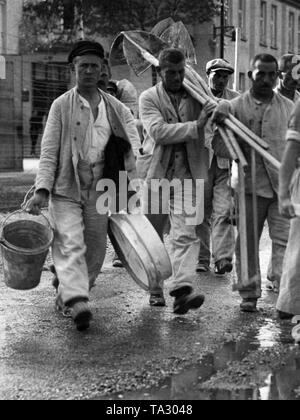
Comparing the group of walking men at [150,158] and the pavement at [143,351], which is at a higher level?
the group of walking men at [150,158]

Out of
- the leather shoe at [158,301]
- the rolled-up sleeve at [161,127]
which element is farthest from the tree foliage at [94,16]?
the leather shoe at [158,301]

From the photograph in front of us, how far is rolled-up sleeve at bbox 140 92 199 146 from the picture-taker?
7.78m

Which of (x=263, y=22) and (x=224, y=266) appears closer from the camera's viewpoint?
(x=224, y=266)

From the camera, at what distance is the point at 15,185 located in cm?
2161

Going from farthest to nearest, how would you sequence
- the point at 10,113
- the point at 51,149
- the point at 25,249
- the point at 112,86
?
the point at 10,113, the point at 112,86, the point at 51,149, the point at 25,249

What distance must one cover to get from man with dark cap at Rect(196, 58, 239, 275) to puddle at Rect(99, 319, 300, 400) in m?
3.20

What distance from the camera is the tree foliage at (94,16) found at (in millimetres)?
29406

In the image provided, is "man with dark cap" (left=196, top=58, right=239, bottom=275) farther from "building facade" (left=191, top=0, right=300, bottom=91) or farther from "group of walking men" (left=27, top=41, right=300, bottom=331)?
"building facade" (left=191, top=0, right=300, bottom=91)

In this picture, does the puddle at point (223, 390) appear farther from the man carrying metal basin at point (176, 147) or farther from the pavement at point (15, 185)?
the pavement at point (15, 185)

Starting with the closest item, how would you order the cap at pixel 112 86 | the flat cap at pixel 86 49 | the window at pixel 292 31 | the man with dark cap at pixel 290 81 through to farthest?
the flat cap at pixel 86 49 → the man with dark cap at pixel 290 81 → the cap at pixel 112 86 → the window at pixel 292 31

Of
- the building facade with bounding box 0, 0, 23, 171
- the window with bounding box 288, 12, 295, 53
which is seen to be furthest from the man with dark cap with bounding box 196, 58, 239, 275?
the window with bounding box 288, 12, 295, 53

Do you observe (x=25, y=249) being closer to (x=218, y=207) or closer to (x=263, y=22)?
(x=218, y=207)

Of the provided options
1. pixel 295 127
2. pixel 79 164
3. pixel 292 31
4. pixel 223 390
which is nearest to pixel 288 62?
pixel 79 164

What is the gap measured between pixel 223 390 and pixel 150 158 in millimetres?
3071
